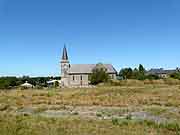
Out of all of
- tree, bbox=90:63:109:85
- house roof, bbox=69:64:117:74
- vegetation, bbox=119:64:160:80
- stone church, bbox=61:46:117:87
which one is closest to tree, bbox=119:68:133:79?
vegetation, bbox=119:64:160:80

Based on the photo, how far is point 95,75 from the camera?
7031 centimetres

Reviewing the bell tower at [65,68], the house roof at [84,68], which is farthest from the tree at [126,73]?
the bell tower at [65,68]

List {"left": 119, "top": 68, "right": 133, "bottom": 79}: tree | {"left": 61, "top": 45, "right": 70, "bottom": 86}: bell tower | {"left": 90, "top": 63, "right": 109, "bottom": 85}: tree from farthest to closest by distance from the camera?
{"left": 61, "top": 45, "right": 70, "bottom": 86}: bell tower, {"left": 119, "top": 68, "right": 133, "bottom": 79}: tree, {"left": 90, "top": 63, "right": 109, "bottom": 85}: tree

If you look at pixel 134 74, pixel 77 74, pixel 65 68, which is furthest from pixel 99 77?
pixel 65 68

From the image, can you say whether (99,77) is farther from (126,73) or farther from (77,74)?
(77,74)

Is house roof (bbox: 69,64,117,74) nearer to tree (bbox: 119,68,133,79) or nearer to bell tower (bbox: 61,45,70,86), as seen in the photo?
bell tower (bbox: 61,45,70,86)

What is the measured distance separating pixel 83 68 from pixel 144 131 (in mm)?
87903

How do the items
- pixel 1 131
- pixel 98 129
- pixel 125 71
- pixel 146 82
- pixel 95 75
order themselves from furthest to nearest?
pixel 125 71 → pixel 95 75 → pixel 146 82 → pixel 98 129 → pixel 1 131

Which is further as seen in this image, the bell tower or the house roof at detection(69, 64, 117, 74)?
the bell tower

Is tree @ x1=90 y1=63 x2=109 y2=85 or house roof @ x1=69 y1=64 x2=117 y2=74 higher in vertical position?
house roof @ x1=69 y1=64 x2=117 y2=74

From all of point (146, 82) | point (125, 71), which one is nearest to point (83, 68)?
point (125, 71)

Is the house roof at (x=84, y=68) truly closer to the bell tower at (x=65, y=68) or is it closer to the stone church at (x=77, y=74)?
the stone church at (x=77, y=74)

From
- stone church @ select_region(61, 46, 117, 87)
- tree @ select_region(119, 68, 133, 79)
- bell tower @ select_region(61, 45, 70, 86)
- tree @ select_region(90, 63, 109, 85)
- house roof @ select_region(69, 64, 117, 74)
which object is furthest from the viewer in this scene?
bell tower @ select_region(61, 45, 70, 86)

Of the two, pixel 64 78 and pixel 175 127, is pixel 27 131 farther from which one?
pixel 64 78
